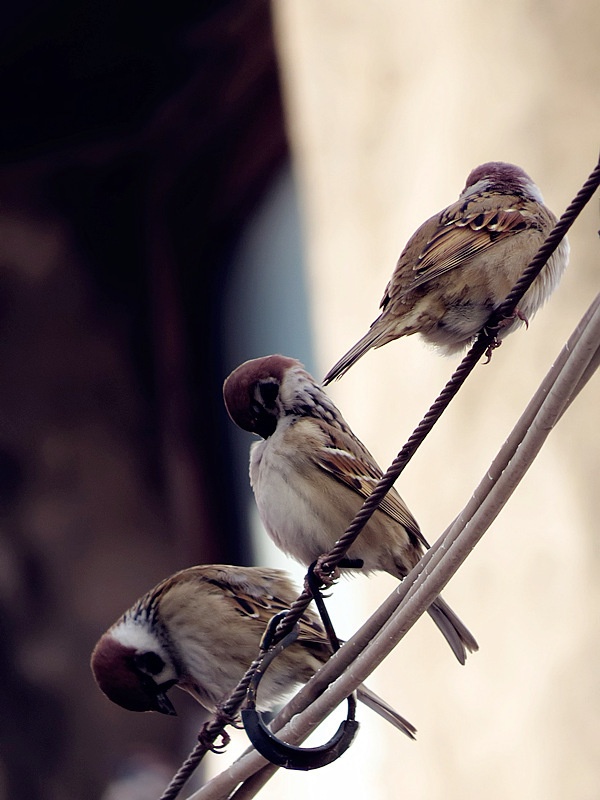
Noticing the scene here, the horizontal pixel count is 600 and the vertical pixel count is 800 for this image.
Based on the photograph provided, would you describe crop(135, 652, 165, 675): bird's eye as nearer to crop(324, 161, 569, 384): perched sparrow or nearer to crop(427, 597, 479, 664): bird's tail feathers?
crop(427, 597, 479, 664): bird's tail feathers

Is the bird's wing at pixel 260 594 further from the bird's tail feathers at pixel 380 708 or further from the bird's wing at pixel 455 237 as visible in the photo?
the bird's wing at pixel 455 237

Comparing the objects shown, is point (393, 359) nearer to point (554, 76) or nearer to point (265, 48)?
point (554, 76)

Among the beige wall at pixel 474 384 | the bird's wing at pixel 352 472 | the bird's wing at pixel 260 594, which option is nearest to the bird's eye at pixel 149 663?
the bird's wing at pixel 260 594

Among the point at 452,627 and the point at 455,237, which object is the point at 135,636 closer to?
the point at 452,627

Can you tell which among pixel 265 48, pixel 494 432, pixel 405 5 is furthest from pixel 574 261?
pixel 265 48

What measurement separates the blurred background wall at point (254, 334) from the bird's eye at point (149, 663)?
112cm

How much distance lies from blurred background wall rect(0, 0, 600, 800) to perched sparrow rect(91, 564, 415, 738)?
1.02 m

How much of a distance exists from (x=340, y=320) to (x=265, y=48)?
74.8 inches

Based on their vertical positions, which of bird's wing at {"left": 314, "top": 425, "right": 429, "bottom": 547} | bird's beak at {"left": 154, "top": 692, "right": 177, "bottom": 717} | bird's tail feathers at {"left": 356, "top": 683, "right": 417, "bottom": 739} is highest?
bird's wing at {"left": 314, "top": 425, "right": 429, "bottom": 547}

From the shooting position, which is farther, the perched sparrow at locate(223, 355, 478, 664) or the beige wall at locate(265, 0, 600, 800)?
the beige wall at locate(265, 0, 600, 800)

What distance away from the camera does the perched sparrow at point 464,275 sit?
1.56 m

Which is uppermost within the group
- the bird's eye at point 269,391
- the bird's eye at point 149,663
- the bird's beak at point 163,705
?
the bird's eye at point 269,391

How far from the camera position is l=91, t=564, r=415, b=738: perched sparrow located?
1821 millimetres

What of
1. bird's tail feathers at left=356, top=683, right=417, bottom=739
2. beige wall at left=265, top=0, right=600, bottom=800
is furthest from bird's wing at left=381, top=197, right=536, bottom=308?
beige wall at left=265, top=0, right=600, bottom=800
